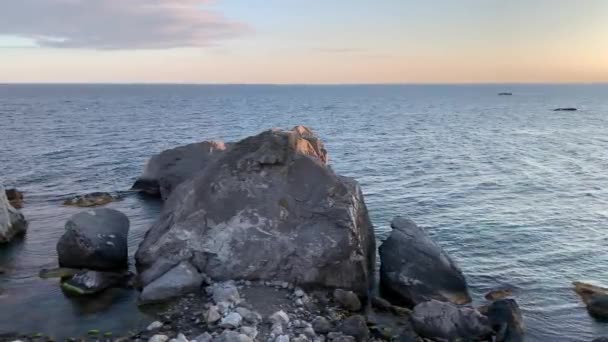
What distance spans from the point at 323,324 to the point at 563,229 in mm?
21466

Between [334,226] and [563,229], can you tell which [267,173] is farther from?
[563,229]

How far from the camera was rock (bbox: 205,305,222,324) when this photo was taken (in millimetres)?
18719

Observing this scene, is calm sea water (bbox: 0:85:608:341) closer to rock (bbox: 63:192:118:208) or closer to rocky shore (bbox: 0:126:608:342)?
rock (bbox: 63:192:118:208)

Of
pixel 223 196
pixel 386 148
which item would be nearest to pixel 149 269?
pixel 223 196

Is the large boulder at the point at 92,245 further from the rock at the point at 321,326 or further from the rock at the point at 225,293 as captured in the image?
the rock at the point at 321,326

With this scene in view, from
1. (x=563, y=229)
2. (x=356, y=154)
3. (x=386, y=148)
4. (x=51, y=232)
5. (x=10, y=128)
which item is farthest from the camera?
(x=10, y=128)

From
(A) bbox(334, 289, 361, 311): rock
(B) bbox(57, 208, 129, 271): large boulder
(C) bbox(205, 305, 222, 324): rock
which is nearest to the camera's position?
(C) bbox(205, 305, 222, 324): rock

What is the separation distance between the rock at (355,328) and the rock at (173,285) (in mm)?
6478

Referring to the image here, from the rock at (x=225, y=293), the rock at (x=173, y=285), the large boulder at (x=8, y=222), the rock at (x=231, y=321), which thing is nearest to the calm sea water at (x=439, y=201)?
the large boulder at (x=8, y=222)

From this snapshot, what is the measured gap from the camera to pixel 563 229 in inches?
1318

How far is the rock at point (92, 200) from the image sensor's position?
37.9 m

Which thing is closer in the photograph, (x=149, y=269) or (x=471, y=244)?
(x=149, y=269)

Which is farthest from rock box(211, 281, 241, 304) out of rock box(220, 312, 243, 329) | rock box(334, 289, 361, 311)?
rock box(334, 289, 361, 311)

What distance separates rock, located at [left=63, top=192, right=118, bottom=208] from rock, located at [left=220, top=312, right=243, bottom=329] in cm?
2278
